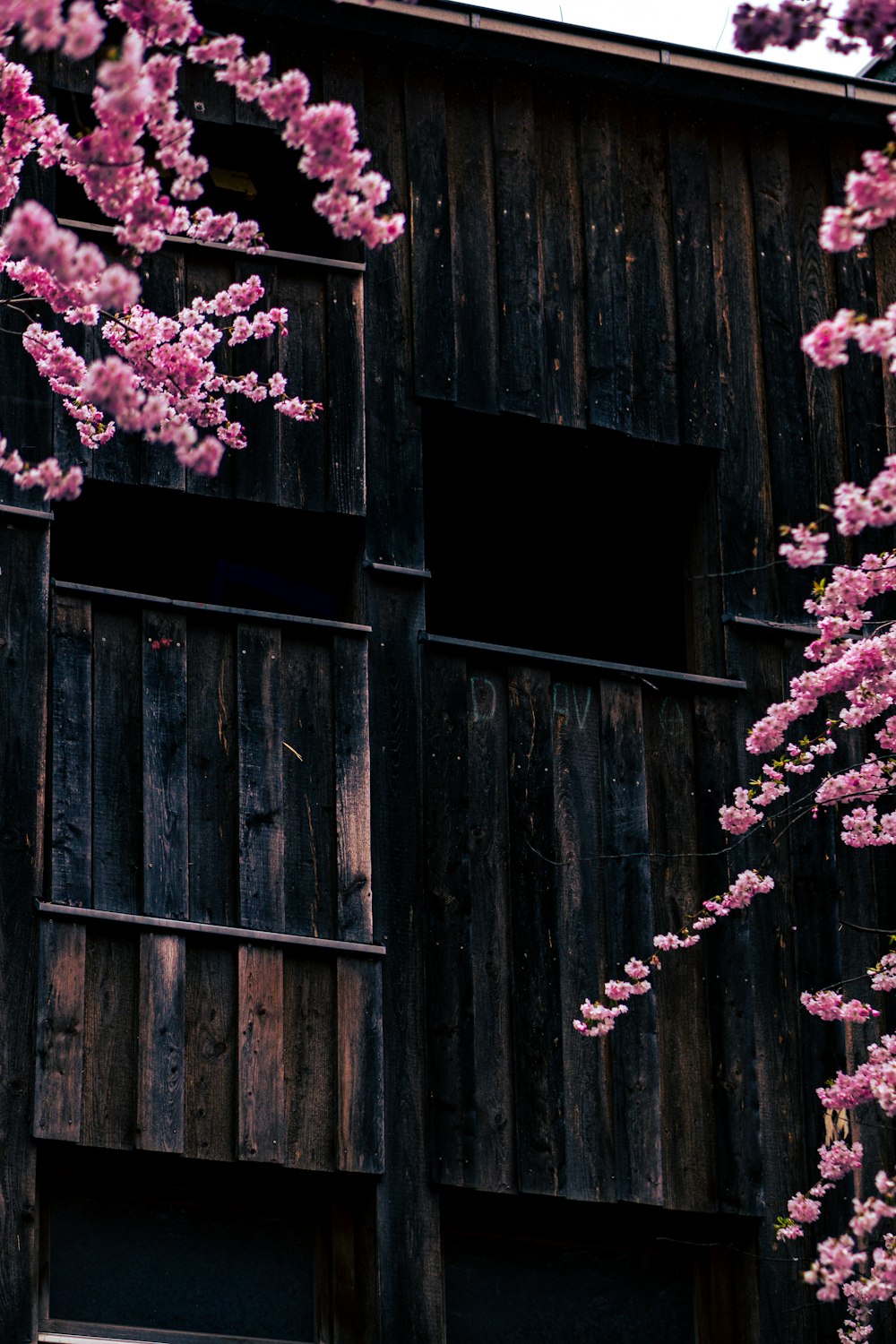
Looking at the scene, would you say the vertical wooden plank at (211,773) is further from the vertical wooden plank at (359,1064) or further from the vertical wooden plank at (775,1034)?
the vertical wooden plank at (775,1034)

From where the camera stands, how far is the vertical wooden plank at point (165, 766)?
10.4m

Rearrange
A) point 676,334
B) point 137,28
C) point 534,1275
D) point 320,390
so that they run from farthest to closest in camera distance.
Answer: point 676,334
point 320,390
point 534,1275
point 137,28

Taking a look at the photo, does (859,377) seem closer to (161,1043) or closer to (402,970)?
(402,970)

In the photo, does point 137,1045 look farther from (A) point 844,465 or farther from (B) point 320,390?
(A) point 844,465

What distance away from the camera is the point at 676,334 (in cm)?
1252

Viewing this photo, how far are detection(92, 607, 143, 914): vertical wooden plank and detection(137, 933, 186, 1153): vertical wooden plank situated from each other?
244mm

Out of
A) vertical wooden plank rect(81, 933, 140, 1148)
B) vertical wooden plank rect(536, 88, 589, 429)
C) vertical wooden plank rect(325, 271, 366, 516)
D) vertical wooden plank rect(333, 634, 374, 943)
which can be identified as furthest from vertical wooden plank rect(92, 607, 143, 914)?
vertical wooden plank rect(536, 88, 589, 429)

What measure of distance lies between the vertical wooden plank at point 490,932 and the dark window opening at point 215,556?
92 centimetres

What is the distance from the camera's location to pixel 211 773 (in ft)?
34.9

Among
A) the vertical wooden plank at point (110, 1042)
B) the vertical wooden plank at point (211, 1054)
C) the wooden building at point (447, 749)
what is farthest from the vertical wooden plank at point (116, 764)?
the vertical wooden plank at point (211, 1054)

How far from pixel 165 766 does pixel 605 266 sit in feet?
12.5

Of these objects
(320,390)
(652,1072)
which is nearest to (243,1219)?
(652,1072)

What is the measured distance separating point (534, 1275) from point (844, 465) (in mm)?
4616

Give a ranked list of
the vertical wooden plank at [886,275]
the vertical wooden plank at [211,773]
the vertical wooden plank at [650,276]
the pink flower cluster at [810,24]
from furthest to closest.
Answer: the vertical wooden plank at [886,275]
the vertical wooden plank at [650,276]
the vertical wooden plank at [211,773]
the pink flower cluster at [810,24]
